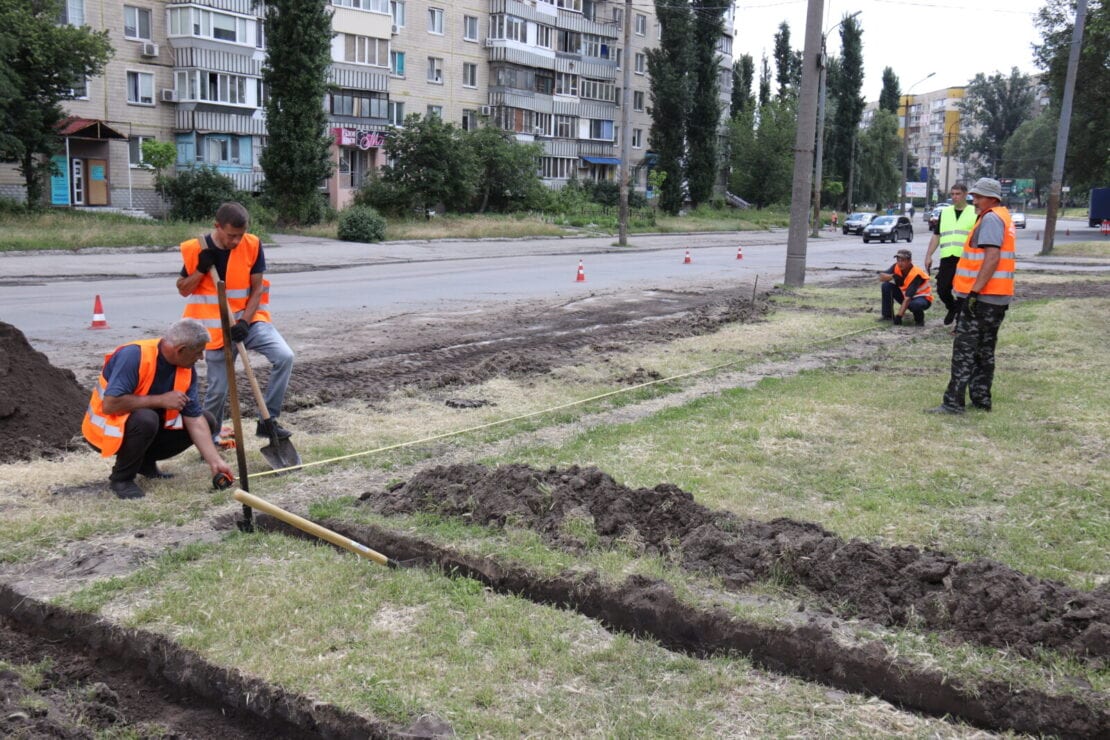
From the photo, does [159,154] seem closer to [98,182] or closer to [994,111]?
[98,182]

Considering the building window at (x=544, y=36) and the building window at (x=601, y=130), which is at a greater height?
the building window at (x=544, y=36)

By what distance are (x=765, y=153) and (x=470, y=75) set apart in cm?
2509

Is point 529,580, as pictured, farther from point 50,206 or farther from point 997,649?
point 50,206

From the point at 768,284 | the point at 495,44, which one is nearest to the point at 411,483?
the point at 768,284

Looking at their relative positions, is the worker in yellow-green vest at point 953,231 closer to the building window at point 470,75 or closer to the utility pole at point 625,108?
the utility pole at point 625,108

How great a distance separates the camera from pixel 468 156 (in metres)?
45.5

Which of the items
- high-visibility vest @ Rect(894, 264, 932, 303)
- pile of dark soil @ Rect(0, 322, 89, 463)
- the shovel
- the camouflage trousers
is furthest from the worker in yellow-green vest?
pile of dark soil @ Rect(0, 322, 89, 463)

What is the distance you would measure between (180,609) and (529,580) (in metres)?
1.61

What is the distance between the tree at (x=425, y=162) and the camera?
146 ft

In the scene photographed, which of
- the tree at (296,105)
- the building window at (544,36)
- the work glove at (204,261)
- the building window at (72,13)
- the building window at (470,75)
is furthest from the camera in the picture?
the building window at (544,36)

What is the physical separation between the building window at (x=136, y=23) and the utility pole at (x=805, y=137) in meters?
32.6

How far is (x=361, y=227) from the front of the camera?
35969 millimetres

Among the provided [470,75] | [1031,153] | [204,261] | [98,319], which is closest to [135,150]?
[470,75]

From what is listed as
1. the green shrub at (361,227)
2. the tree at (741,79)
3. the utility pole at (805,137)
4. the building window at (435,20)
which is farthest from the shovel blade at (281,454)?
the tree at (741,79)
